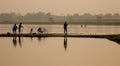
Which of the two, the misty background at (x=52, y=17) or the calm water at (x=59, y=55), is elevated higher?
the misty background at (x=52, y=17)

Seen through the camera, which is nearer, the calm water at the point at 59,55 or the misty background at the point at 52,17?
the calm water at the point at 59,55

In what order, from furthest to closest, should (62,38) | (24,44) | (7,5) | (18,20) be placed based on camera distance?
1. (62,38)
2. (24,44)
3. (18,20)
4. (7,5)

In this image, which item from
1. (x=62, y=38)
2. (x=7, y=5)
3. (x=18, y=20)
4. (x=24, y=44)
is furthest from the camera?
(x=62, y=38)

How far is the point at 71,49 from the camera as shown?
35.6 ft

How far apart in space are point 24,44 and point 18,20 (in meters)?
1.16

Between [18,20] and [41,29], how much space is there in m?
2.75

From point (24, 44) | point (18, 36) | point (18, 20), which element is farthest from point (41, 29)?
point (18, 20)

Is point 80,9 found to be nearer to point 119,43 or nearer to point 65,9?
point 65,9

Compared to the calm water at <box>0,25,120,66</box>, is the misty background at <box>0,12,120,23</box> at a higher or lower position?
higher

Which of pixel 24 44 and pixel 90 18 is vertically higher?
pixel 90 18

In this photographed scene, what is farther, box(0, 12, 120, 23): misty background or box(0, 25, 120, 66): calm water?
box(0, 12, 120, 23): misty background

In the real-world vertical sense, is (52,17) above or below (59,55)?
above

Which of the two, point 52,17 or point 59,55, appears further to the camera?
point 52,17

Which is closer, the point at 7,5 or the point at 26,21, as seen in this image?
the point at 7,5
